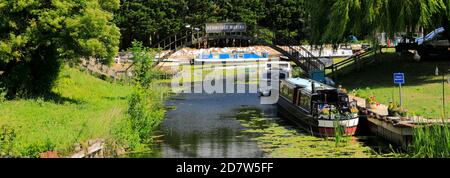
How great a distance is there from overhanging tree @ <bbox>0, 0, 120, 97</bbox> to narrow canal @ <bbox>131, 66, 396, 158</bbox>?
6.95 metres

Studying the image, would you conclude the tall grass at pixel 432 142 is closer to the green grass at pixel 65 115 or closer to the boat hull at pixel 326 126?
the boat hull at pixel 326 126

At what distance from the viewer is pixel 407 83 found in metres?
40.6

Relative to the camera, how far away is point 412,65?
46.2 metres

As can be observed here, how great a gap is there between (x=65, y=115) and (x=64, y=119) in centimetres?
178

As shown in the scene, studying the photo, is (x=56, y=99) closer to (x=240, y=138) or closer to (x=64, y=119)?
(x=64, y=119)

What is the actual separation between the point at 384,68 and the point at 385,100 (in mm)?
11655

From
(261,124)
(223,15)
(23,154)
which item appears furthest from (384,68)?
(223,15)

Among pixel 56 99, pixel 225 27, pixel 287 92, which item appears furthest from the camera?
pixel 225 27

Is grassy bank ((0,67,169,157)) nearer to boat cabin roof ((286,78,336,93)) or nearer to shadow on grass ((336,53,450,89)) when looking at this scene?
boat cabin roof ((286,78,336,93))

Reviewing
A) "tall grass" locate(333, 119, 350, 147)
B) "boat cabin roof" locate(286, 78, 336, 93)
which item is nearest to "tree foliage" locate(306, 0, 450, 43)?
"boat cabin roof" locate(286, 78, 336, 93)

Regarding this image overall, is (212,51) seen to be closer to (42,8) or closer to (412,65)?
(412,65)

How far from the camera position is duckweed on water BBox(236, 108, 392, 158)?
84.8 feet

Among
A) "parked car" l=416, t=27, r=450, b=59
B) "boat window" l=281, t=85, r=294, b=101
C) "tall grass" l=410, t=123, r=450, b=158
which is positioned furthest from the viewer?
"parked car" l=416, t=27, r=450, b=59

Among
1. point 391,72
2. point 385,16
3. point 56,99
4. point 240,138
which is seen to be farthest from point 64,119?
point 391,72
